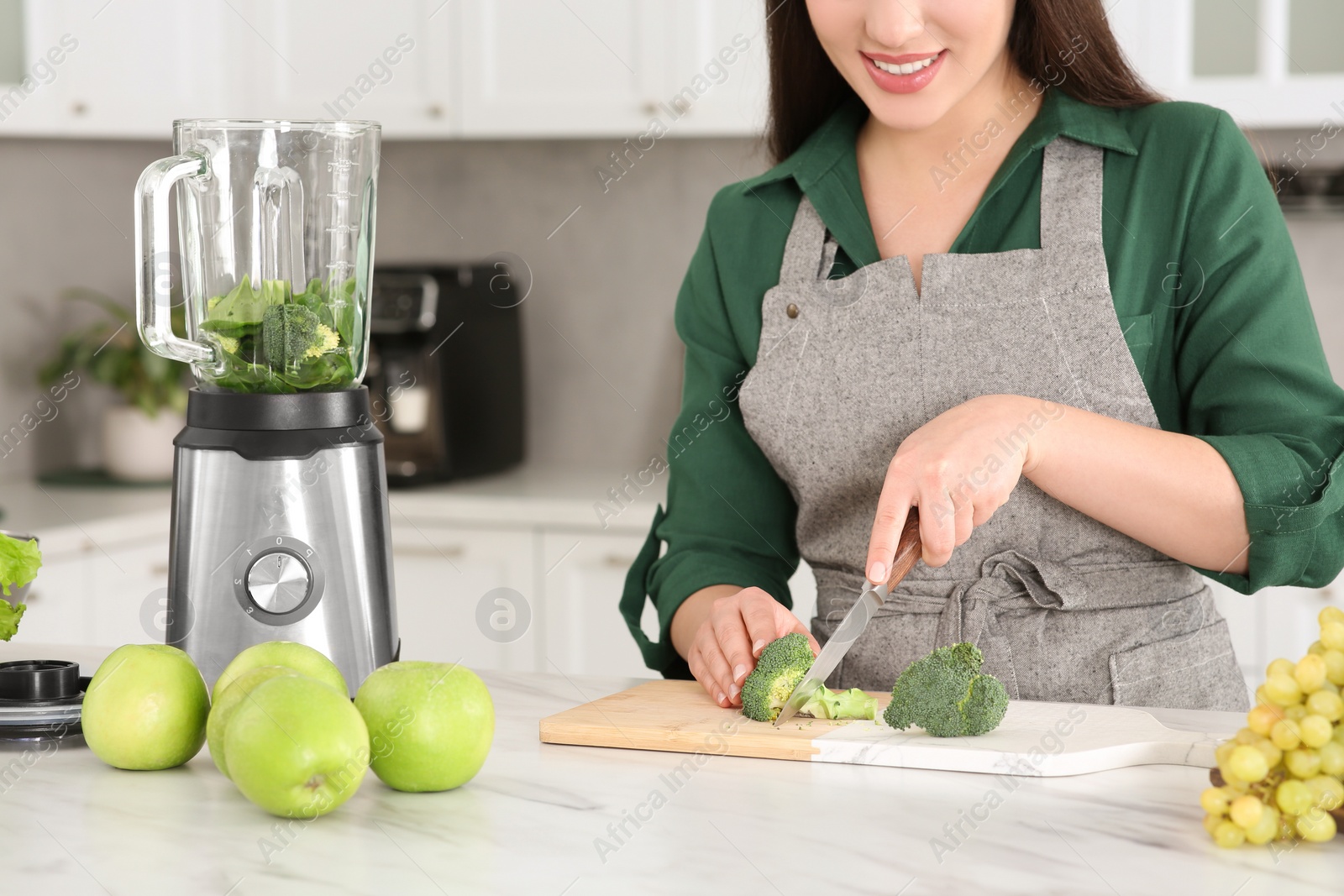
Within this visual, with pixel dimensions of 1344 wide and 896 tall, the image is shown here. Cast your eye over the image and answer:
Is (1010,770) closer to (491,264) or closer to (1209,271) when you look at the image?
(1209,271)

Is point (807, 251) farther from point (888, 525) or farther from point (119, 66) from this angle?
point (119, 66)

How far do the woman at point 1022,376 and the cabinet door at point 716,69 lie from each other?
114cm

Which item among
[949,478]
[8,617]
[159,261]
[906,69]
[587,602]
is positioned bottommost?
[587,602]

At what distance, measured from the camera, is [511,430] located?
2.81 metres

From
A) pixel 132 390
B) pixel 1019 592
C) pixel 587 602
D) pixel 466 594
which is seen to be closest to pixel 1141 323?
pixel 1019 592

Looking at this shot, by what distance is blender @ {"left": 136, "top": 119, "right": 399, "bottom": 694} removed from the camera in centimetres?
93

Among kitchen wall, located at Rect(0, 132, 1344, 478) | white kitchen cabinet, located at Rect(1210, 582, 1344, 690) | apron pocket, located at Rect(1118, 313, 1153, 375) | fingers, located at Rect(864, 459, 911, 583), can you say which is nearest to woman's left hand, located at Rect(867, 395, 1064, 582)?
fingers, located at Rect(864, 459, 911, 583)

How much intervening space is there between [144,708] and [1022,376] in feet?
2.34

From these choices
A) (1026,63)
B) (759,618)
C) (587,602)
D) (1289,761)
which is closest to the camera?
(1289,761)

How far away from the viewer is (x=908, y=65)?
1.13 metres

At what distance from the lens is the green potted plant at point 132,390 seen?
8.55 ft

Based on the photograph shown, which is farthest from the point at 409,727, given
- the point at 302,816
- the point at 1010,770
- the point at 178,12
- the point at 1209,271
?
the point at 178,12

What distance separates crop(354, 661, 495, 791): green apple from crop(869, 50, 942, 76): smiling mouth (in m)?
0.64

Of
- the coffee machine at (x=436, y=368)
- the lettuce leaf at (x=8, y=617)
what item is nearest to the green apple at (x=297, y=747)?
the lettuce leaf at (x=8, y=617)
